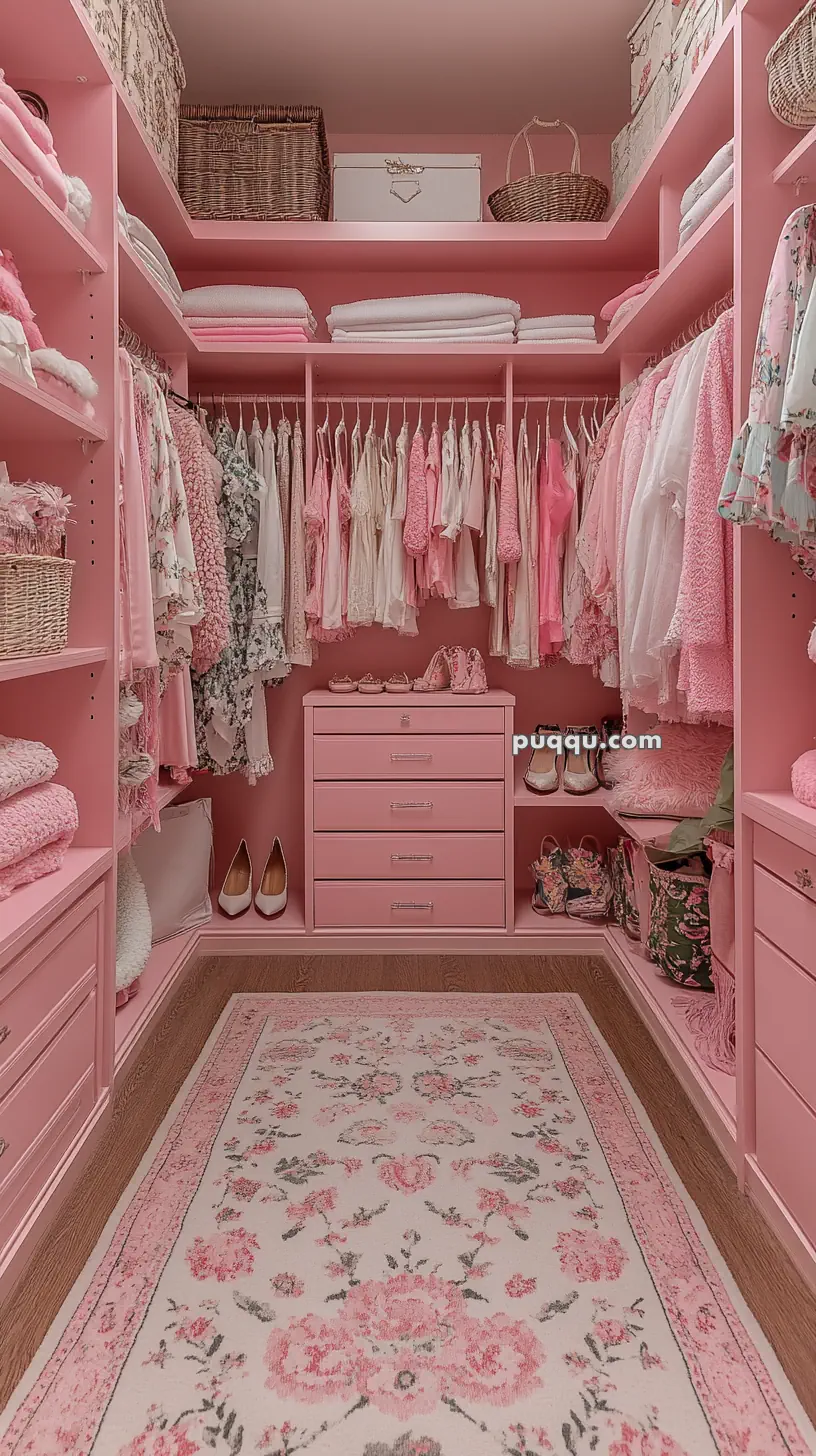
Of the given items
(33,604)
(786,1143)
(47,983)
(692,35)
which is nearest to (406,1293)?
(786,1143)

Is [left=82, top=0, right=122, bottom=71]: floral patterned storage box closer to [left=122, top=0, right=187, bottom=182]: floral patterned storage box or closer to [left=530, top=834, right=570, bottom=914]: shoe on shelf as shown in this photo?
[left=122, top=0, right=187, bottom=182]: floral patterned storage box

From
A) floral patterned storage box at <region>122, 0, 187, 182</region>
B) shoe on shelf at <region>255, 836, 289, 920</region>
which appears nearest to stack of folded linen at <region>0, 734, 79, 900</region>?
shoe on shelf at <region>255, 836, 289, 920</region>

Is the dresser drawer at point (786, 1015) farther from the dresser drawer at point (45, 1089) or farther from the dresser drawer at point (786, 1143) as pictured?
the dresser drawer at point (45, 1089)

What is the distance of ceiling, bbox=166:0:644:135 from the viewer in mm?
2764

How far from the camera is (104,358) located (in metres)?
2.00

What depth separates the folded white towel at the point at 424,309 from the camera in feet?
10.3

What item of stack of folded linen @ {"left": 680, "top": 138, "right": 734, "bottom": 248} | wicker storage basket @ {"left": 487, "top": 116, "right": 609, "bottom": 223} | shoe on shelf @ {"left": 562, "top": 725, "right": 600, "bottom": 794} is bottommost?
shoe on shelf @ {"left": 562, "top": 725, "right": 600, "bottom": 794}

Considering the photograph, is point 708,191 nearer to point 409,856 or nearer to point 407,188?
point 407,188

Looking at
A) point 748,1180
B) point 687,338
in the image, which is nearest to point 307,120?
point 687,338

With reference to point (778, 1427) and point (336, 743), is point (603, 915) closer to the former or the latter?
point (336, 743)

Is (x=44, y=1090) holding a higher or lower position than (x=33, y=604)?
lower

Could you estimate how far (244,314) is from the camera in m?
3.11

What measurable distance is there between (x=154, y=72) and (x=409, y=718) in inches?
80.3

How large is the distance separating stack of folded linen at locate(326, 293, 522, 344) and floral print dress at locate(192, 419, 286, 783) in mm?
585
